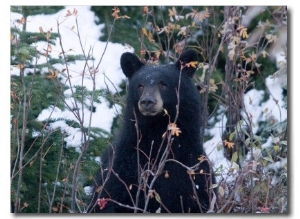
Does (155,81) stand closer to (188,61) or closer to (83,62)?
(188,61)

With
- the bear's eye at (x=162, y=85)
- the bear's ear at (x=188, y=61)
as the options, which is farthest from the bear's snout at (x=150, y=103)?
the bear's ear at (x=188, y=61)

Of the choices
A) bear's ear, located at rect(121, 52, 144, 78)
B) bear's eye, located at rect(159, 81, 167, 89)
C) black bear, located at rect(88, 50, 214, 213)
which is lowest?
black bear, located at rect(88, 50, 214, 213)

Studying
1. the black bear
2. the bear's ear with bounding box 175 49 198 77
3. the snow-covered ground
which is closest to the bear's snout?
the black bear

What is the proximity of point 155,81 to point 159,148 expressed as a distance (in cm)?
50

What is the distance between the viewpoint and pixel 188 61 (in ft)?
23.0

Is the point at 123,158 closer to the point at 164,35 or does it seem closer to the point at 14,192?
the point at 14,192

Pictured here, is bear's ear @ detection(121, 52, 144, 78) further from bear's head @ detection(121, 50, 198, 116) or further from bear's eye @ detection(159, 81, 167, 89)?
bear's eye @ detection(159, 81, 167, 89)

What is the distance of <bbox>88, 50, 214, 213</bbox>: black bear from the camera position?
6824mm

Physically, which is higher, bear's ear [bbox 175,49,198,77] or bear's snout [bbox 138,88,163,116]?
bear's ear [bbox 175,49,198,77]

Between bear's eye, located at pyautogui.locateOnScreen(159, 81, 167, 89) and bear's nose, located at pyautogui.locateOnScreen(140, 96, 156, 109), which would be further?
bear's eye, located at pyautogui.locateOnScreen(159, 81, 167, 89)

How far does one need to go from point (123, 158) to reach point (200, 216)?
733 mm

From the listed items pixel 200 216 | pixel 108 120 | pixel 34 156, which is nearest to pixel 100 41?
pixel 108 120

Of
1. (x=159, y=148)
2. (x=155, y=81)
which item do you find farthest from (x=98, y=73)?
(x=159, y=148)

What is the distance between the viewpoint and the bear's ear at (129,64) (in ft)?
23.2
